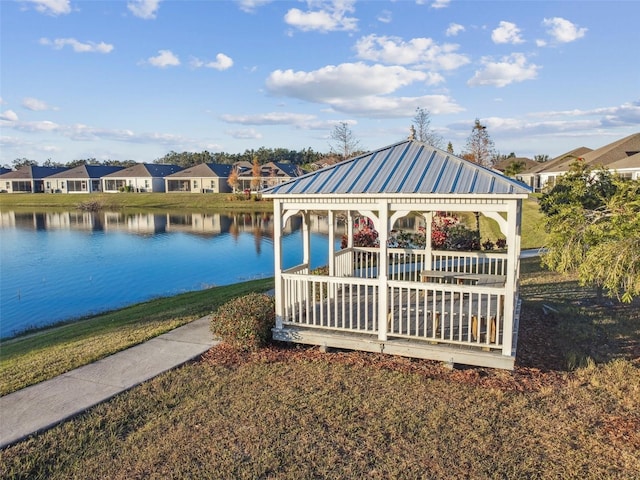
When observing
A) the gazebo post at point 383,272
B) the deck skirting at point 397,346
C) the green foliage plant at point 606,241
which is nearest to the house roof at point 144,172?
the deck skirting at point 397,346

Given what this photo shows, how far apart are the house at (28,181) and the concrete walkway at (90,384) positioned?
8240 centimetres

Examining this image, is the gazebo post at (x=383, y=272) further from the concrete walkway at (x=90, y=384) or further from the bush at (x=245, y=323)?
the concrete walkway at (x=90, y=384)

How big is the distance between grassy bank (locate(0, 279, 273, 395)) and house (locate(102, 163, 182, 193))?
6458cm

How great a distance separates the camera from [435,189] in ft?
22.0

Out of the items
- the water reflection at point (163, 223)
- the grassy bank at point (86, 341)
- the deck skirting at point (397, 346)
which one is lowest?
the water reflection at point (163, 223)

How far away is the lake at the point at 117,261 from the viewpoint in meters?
15.2

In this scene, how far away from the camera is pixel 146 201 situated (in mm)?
61375

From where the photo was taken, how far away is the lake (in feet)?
49.9

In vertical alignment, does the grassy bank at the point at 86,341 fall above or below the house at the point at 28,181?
below

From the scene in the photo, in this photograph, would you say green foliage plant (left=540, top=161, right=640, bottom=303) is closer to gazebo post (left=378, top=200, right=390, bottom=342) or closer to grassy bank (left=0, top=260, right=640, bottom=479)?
grassy bank (left=0, top=260, right=640, bottom=479)

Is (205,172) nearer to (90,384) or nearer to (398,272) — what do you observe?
(398,272)

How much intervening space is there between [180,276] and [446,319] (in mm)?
13780

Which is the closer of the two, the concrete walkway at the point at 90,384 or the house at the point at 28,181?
the concrete walkway at the point at 90,384

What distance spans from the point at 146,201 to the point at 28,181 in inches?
1262
